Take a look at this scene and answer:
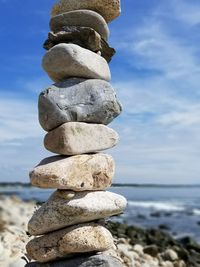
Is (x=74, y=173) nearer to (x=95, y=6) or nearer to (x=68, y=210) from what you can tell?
(x=68, y=210)

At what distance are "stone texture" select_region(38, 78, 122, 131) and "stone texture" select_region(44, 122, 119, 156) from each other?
0.10m

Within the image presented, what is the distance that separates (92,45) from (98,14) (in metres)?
0.45

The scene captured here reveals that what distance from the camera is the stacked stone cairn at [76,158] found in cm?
584

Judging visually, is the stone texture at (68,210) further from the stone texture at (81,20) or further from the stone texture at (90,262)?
the stone texture at (81,20)

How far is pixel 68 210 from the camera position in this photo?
581cm

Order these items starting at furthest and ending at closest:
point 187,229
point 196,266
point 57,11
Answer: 1. point 187,229
2. point 196,266
3. point 57,11

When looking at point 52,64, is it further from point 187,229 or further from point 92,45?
point 187,229

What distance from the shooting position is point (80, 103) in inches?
238

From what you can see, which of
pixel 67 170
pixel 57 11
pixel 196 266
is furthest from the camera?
pixel 196 266

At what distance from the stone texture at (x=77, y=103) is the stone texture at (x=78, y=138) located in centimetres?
10

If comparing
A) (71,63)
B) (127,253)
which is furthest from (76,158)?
(127,253)

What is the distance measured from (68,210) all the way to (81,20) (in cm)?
235

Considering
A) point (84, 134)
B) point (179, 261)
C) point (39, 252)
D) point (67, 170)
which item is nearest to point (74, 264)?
point (39, 252)

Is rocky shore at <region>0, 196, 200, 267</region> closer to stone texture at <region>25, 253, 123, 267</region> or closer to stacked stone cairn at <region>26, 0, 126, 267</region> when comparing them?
stone texture at <region>25, 253, 123, 267</region>
